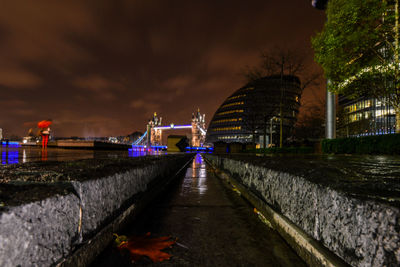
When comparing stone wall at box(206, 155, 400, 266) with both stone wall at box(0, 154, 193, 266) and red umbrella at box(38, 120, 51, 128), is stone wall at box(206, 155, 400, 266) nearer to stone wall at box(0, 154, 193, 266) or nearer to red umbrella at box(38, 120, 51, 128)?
stone wall at box(0, 154, 193, 266)

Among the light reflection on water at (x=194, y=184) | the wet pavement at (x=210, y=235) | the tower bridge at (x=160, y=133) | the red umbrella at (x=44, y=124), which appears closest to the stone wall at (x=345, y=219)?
the wet pavement at (x=210, y=235)

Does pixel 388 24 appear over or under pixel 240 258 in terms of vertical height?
over

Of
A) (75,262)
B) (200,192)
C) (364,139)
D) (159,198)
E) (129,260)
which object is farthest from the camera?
(364,139)

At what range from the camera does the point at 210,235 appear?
6.04 feet

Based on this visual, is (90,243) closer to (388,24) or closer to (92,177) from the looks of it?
(92,177)

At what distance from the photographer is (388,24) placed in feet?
32.5

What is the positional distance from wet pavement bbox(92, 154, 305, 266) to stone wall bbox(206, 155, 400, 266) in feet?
0.95

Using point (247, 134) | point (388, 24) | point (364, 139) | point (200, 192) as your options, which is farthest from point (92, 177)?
point (247, 134)

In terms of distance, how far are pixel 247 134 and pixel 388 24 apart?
86232 mm

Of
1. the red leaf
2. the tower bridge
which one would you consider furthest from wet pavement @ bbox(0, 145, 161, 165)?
the tower bridge

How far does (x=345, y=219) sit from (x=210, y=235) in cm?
111

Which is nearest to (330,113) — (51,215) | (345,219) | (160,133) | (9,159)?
(345,219)

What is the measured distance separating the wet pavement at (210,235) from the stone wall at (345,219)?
0.95ft

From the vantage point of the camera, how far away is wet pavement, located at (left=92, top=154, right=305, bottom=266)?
4.68 feet
